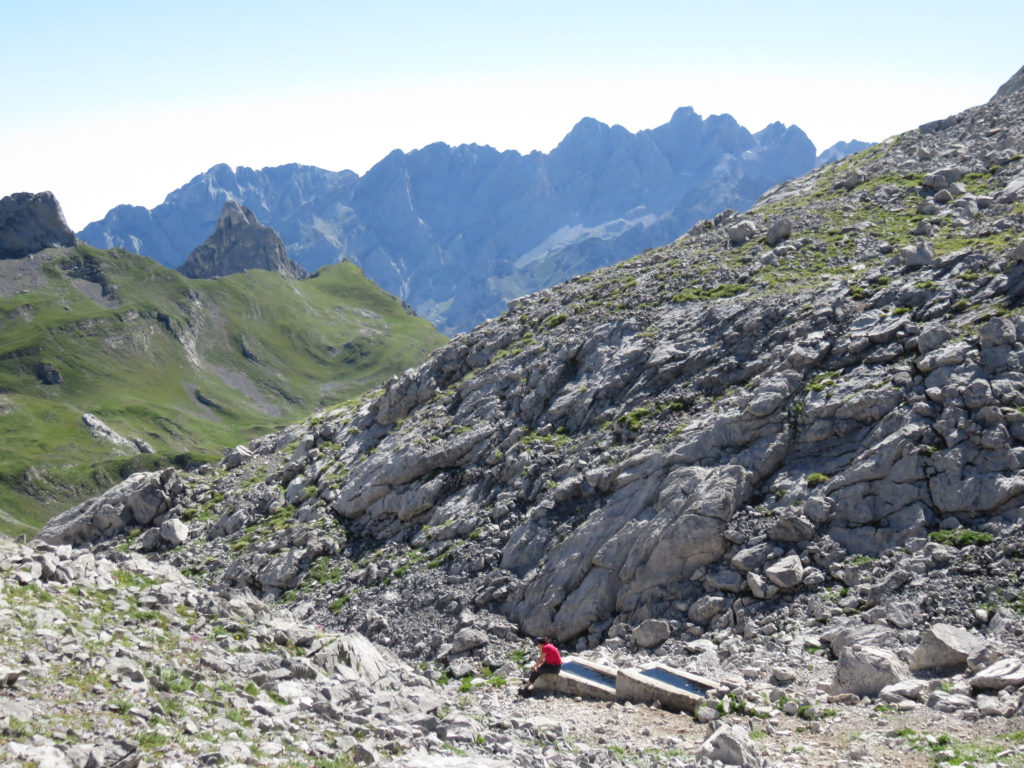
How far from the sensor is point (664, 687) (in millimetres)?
23828

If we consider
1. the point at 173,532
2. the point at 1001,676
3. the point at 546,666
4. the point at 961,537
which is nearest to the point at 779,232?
the point at 961,537

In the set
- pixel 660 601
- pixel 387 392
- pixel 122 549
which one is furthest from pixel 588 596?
pixel 122 549

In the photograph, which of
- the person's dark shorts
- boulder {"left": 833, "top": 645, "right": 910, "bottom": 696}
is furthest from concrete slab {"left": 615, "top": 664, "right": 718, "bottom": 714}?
boulder {"left": 833, "top": 645, "right": 910, "bottom": 696}

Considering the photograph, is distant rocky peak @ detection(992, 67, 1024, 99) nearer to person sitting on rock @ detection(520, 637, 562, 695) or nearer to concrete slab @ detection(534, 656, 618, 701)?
concrete slab @ detection(534, 656, 618, 701)

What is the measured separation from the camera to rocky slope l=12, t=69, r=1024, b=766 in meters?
21.9

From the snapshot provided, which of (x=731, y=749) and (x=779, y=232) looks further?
(x=779, y=232)

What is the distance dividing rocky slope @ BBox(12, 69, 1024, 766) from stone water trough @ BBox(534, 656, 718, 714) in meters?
0.95

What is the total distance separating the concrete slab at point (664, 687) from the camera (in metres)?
23.3

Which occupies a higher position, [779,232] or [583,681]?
[779,232]

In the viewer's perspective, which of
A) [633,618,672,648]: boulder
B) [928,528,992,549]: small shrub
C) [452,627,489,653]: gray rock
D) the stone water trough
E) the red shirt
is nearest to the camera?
the stone water trough

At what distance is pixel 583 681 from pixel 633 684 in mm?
1991

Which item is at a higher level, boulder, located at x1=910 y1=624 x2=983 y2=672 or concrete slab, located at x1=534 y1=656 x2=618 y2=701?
boulder, located at x1=910 y1=624 x2=983 y2=672

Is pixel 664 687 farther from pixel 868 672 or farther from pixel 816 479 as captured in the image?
pixel 816 479

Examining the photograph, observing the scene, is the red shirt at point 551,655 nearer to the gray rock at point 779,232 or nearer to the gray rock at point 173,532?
the gray rock at point 173,532
